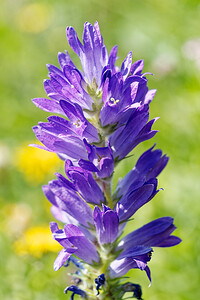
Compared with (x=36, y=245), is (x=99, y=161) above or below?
below

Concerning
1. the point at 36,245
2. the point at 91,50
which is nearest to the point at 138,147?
the point at 36,245

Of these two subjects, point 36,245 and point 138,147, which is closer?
point 36,245

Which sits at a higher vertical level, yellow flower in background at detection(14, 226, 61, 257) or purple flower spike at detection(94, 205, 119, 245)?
yellow flower in background at detection(14, 226, 61, 257)

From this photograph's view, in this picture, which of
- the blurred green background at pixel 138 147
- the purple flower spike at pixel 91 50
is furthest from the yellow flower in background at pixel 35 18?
the purple flower spike at pixel 91 50

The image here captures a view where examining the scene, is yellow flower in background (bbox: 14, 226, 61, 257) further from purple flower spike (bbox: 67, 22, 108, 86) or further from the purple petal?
purple flower spike (bbox: 67, 22, 108, 86)

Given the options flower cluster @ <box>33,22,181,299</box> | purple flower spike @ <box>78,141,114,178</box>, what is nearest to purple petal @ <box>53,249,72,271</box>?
flower cluster @ <box>33,22,181,299</box>

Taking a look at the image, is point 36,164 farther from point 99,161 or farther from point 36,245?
point 99,161
